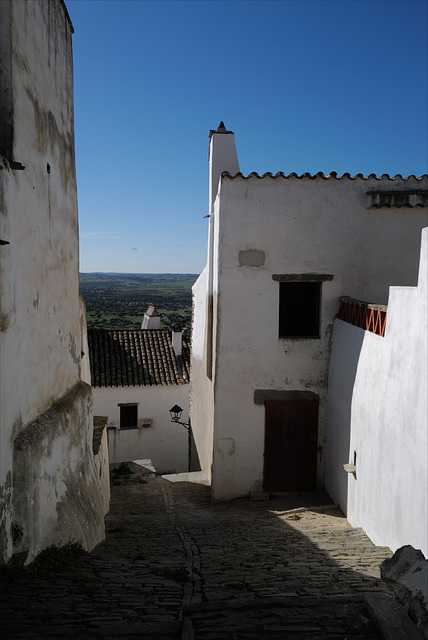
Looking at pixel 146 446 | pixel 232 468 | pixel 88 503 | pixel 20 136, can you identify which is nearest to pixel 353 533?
pixel 232 468

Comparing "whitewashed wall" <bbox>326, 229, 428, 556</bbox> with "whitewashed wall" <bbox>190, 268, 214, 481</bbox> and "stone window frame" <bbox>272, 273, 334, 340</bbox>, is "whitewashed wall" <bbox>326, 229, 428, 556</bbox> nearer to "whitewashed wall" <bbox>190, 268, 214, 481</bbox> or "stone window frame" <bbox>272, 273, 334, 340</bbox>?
"stone window frame" <bbox>272, 273, 334, 340</bbox>

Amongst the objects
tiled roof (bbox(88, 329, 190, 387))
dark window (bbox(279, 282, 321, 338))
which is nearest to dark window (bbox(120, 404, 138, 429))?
tiled roof (bbox(88, 329, 190, 387))

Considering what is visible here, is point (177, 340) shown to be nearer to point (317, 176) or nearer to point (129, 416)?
point (129, 416)

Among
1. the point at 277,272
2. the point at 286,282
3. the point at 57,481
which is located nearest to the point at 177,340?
the point at 286,282

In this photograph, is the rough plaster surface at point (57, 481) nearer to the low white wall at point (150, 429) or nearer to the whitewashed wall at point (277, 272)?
the whitewashed wall at point (277, 272)

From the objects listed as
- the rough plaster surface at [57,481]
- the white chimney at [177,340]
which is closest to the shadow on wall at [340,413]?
the rough plaster surface at [57,481]

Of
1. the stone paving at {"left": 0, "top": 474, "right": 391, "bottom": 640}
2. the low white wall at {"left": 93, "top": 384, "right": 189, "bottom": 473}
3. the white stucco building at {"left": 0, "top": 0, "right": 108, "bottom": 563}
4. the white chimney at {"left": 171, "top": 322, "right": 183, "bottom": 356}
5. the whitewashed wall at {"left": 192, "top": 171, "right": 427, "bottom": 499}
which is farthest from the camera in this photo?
the white chimney at {"left": 171, "top": 322, "right": 183, "bottom": 356}

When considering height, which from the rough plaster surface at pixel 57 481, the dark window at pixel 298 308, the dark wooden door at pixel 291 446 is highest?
the dark window at pixel 298 308

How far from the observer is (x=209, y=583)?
16.0 ft

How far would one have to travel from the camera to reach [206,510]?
31.1 ft

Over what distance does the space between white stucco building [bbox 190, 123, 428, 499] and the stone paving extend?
1.43 m

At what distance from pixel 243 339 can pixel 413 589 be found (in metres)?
6.60

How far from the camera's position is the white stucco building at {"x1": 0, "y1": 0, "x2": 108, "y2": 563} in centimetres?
428

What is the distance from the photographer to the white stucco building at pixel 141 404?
61.7ft
